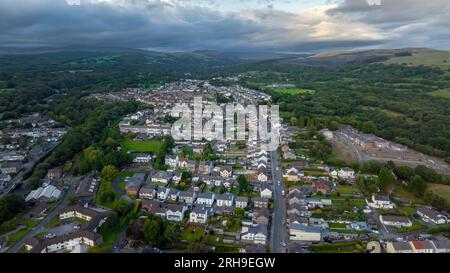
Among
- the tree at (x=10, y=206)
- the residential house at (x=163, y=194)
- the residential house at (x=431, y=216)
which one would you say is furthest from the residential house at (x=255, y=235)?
the tree at (x=10, y=206)

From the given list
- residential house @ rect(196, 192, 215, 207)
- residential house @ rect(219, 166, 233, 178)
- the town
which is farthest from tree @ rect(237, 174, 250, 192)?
residential house @ rect(196, 192, 215, 207)

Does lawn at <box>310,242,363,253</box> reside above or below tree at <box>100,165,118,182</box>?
below

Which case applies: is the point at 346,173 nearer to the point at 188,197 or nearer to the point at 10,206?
the point at 188,197

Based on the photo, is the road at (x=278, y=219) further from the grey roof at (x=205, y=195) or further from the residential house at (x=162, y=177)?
the residential house at (x=162, y=177)

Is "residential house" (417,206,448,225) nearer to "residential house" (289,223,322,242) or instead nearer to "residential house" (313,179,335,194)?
"residential house" (313,179,335,194)

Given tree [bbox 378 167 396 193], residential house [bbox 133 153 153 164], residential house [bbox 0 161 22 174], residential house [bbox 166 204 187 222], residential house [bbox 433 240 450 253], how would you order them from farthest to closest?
residential house [bbox 133 153 153 164] → residential house [bbox 0 161 22 174] → tree [bbox 378 167 396 193] → residential house [bbox 166 204 187 222] → residential house [bbox 433 240 450 253]
